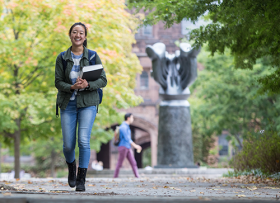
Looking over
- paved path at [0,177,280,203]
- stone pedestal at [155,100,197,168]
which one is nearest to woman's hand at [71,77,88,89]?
paved path at [0,177,280,203]

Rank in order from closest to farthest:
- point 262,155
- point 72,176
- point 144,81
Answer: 1. point 72,176
2. point 262,155
3. point 144,81

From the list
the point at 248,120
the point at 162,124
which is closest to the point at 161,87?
the point at 162,124

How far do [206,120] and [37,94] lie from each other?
1024 cm

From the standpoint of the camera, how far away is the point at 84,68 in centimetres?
449

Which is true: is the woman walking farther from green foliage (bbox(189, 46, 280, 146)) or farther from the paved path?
green foliage (bbox(189, 46, 280, 146))

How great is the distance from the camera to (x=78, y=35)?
4.66 m

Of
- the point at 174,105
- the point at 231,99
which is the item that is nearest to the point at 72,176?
the point at 174,105

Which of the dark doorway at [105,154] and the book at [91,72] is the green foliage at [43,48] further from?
the dark doorway at [105,154]

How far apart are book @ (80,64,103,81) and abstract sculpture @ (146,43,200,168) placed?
9.46 meters

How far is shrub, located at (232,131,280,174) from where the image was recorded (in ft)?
25.6

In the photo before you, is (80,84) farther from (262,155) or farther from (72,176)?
(262,155)

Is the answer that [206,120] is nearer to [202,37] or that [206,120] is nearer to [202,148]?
[202,148]

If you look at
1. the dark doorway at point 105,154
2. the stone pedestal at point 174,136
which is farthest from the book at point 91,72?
the dark doorway at point 105,154

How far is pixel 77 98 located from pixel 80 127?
0.31m
